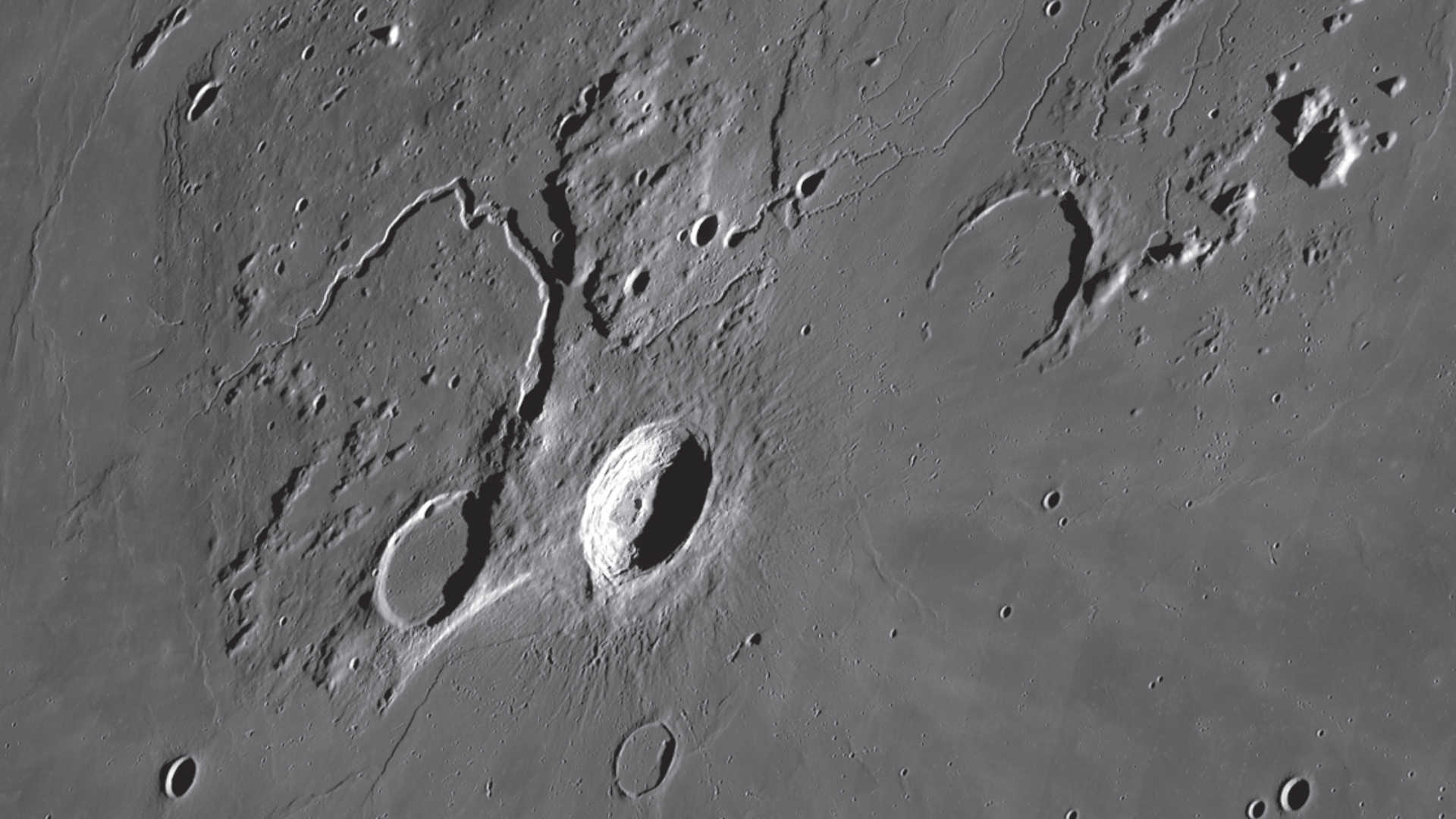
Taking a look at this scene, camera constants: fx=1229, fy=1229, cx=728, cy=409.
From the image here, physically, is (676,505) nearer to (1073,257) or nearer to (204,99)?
(1073,257)

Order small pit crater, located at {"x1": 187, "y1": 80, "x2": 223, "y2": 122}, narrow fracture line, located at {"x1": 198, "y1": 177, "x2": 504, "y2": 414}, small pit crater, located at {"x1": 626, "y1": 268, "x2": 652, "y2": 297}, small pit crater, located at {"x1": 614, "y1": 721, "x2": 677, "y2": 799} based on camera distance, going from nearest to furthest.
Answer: small pit crater, located at {"x1": 614, "y1": 721, "x2": 677, "y2": 799} < small pit crater, located at {"x1": 626, "y1": 268, "x2": 652, "y2": 297} < narrow fracture line, located at {"x1": 198, "y1": 177, "x2": 504, "y2": 414} < small pit crater, located at {"x1": 187, "y1": 80, "x2": 223, "y2": 122}

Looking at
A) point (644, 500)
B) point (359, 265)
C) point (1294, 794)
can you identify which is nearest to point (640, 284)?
point (644, 500)

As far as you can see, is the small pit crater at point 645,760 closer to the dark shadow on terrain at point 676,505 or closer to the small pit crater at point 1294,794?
the dark shadow on terrain at point 676,505

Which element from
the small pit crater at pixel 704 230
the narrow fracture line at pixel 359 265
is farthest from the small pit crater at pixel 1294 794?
the narrow fracture line at pixel 359 265

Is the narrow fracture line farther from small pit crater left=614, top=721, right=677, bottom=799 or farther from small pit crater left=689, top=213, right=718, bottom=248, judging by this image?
small pit crater left=614, top=721, right=677, bottom=799

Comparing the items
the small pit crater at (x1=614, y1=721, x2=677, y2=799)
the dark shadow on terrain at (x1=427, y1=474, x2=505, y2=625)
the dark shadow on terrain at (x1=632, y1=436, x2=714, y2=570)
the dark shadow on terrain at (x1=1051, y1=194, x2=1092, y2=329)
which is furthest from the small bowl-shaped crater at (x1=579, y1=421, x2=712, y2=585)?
the dark shadow on terrain at (x1=1051, y1=194, x2=1092, y2=329)

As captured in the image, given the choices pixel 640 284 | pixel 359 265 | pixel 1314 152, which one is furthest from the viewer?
pixel 359 265

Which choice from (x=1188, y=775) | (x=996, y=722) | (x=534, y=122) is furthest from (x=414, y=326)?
(x=1188, y=775)

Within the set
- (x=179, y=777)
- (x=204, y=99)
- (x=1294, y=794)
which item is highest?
(x=204, y=99)
